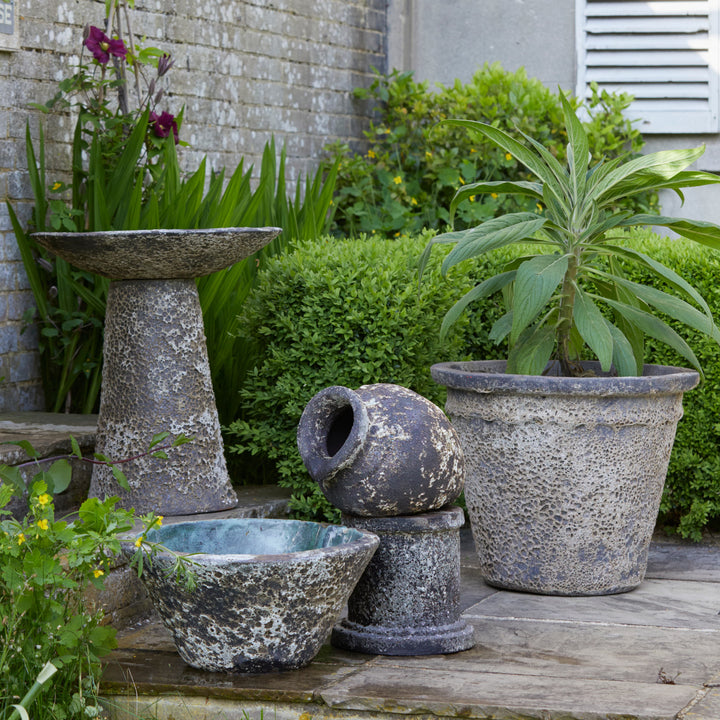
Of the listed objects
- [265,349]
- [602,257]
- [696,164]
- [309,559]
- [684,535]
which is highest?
[696,164]

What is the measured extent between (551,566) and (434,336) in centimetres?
99

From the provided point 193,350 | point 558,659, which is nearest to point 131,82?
point 193,350

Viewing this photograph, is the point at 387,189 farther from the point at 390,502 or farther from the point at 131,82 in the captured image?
the point at 390,502

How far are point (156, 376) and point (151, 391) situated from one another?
49 mm

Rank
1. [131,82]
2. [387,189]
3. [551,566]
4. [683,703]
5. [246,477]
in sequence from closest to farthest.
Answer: [683,703], [551,566], [246,477], [131,82], [387,189]

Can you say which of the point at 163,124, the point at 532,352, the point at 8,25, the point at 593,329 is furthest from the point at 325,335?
the point at 8,25

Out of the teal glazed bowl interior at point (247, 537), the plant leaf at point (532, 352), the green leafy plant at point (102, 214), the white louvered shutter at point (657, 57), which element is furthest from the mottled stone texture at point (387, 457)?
the white louvered shutter at point (657, 57)

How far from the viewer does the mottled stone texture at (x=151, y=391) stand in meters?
3.52

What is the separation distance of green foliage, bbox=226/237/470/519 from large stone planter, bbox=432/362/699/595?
0.42 metres

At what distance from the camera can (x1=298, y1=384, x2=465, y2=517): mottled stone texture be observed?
2852 mm

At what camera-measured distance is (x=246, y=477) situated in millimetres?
4434

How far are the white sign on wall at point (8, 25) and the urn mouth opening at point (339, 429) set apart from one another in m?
2.12

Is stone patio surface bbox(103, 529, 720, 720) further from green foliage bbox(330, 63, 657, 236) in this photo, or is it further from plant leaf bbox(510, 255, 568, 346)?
green foliage bbox(330, 63, 657, 236)

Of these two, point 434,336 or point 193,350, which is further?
point 434,336
